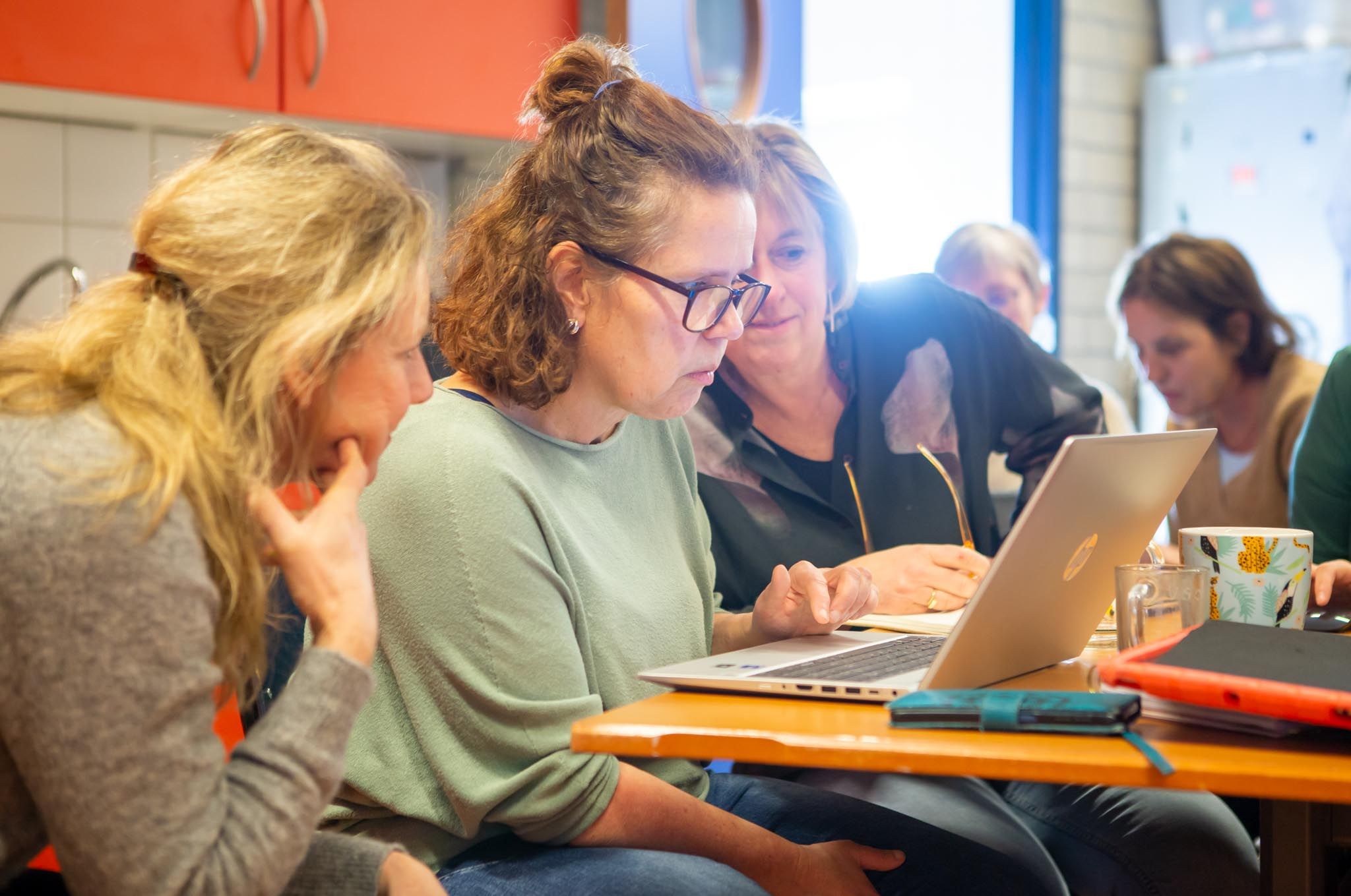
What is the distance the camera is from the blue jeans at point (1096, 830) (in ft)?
4.46

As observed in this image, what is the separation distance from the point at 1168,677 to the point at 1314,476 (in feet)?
3.51

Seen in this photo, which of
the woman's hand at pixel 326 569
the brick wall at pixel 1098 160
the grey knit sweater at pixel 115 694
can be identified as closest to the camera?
the grey knit sweater at pixel 115 694

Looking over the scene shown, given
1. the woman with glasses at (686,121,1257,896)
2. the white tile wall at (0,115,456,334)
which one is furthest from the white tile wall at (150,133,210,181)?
the woman with glasses at (686,121,1257,896)

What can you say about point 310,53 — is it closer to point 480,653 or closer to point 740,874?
point 480,653

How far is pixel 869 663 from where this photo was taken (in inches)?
44.3

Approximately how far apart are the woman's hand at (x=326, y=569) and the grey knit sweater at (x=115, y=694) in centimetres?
6

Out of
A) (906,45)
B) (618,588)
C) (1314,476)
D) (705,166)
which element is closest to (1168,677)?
(618,588)

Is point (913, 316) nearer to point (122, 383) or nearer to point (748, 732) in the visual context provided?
point (748, 732)

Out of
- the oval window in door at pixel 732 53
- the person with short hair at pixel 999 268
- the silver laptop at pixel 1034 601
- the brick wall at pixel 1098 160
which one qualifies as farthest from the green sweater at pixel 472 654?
the brick wall at pixel 1098 160

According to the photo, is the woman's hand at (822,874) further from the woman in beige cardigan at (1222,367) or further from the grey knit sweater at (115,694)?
the woman in beige cardigan at (1222,367)

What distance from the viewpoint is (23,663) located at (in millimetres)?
771

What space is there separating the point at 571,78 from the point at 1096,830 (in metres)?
0.99

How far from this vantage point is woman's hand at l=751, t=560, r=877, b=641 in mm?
1275

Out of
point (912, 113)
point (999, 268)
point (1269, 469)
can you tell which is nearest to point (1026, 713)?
point (1269, 469)
